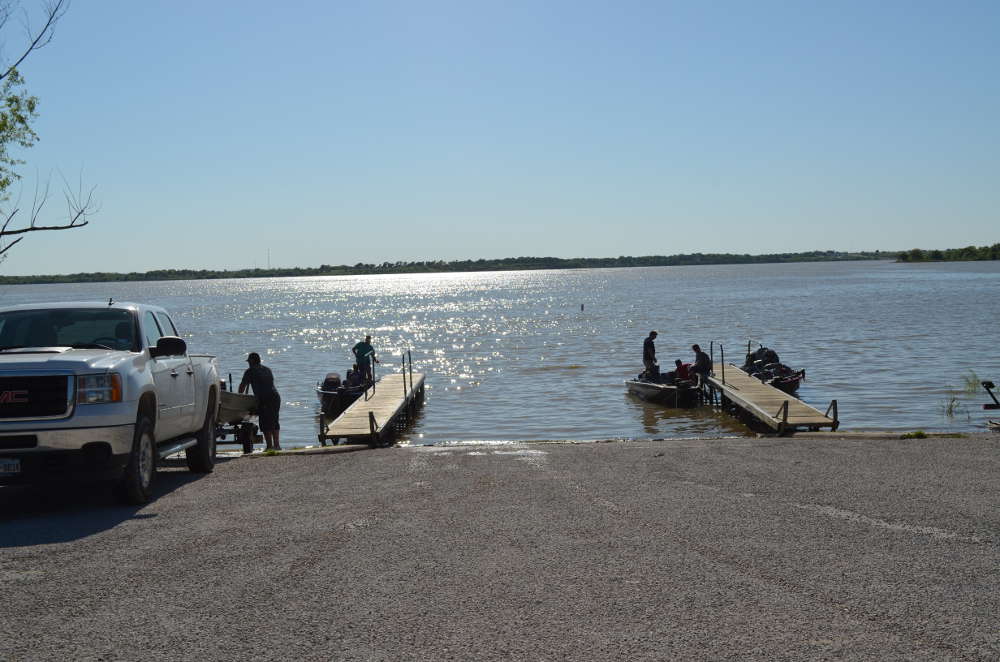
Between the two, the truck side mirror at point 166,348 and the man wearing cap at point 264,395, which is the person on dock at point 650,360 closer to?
the man wearing cap at point 264,395

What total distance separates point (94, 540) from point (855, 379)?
3019cm

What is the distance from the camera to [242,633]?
5.66 metres

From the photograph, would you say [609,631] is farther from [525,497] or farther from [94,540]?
[94,540]

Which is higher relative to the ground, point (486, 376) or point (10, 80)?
point (10, 80)

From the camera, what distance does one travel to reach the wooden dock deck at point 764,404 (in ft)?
61.1

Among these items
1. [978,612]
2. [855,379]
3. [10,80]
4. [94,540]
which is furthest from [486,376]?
[978,612]

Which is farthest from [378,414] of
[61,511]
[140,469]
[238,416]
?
[61,511]

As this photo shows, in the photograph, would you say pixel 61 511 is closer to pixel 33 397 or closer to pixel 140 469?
pixel 140 469

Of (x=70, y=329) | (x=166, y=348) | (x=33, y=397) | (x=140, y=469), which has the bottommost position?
(x=140, y=469)

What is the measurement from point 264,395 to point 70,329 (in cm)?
667

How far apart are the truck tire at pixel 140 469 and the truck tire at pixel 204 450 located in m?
1.68

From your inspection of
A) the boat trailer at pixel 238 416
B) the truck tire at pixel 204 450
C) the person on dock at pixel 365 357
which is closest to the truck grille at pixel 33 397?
the truck tire at pixel 204 450

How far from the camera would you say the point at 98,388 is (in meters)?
9.34

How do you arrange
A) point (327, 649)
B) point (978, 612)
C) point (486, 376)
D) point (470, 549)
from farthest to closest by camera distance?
point (486, 376), point (470, 549), point (978, 612), point (327, 649)
